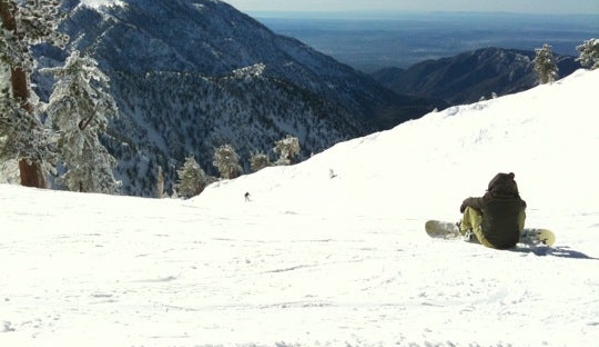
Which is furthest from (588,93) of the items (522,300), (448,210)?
(522,300)

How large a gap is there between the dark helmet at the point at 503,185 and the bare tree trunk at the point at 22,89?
19.0 meters

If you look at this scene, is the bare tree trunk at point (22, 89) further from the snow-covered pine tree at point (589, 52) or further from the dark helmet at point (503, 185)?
the snow-covered pine tree at point (589, 52)

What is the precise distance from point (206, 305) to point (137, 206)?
29.2ft

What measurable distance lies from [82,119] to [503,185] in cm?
2514

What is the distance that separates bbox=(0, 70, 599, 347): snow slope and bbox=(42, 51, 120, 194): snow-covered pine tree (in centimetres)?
1318

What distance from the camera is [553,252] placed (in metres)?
10.7

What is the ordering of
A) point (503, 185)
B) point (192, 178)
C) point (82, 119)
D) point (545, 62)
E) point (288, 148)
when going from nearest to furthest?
point (503, 185)
point (82, 119)
point (545, 62)
point (288, 148)
point (192, 178)

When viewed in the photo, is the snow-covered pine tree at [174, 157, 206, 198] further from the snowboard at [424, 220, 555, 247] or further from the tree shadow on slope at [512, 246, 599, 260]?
the tree shadow on slope at [512, 246, 599, 260]

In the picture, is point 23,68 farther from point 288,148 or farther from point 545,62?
point 545,62

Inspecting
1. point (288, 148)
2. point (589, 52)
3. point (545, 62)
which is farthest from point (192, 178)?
point (589, 52)

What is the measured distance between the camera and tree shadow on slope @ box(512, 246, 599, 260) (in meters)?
10.5

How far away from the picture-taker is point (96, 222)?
12125mm

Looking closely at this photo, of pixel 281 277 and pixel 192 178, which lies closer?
pixel 281 277

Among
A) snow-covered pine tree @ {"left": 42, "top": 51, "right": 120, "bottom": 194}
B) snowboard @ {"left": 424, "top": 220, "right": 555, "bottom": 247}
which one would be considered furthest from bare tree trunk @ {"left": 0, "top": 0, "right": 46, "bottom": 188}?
snowboard @ {"left": 424, "top": 220, "right": 555, "bottom": 247}
